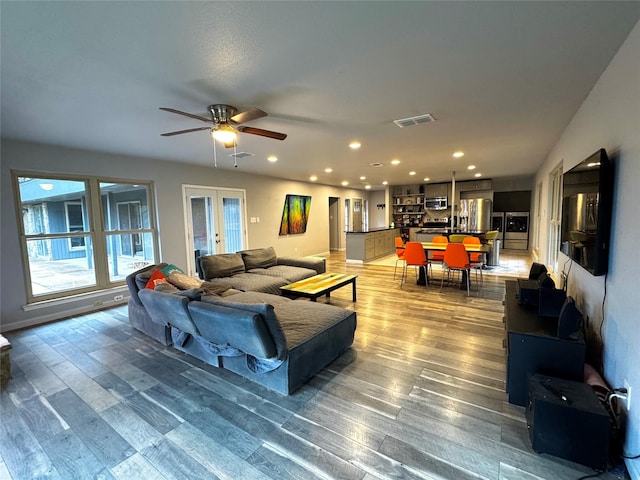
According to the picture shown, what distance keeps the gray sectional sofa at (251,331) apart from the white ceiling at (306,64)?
69.3 inches

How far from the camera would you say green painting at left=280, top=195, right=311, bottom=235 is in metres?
8.41

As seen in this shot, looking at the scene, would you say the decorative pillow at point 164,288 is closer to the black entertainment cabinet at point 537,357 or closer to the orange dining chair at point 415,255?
the black entertainment cabinet at point 537,357

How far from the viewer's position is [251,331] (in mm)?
2113

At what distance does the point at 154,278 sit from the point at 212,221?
3288 mm

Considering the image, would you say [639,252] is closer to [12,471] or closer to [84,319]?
[12,471]

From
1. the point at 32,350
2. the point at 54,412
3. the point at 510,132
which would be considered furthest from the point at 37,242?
the point at 510,132

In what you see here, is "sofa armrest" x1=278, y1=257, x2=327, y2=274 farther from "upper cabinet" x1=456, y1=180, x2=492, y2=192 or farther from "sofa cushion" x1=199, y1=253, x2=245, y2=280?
"upper cabinet" x1=456, y1=180, x2=492, y2=192

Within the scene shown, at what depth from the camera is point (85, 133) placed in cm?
360

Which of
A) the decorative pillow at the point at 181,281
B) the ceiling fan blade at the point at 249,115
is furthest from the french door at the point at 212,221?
the ceiling fan blade at the point at 249,115

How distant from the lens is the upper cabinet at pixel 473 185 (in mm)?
9773

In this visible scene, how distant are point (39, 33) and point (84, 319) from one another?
3854 mm

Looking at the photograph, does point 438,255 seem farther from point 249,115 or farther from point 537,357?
point 249,115

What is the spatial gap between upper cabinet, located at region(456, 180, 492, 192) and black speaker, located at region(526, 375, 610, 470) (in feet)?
30.5

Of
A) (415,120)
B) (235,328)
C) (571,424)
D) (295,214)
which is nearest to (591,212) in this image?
(571,424)
